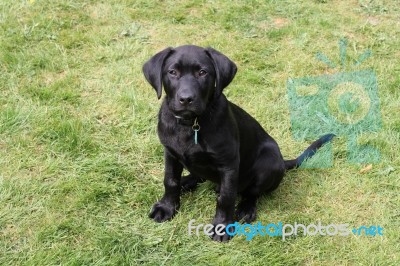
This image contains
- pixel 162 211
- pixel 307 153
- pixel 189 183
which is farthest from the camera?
pixel 307 153

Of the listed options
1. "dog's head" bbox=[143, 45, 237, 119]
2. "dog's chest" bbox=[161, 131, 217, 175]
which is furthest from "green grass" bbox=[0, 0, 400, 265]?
"dog's head" bbox=[143, 45, 237, 119]

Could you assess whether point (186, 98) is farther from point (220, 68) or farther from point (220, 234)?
point (220, 234)

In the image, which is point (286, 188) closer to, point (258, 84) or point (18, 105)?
point (258, 84)

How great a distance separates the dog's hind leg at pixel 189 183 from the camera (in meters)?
3.83

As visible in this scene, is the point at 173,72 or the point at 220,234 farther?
the point at 220,234

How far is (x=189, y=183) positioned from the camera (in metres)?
3.86

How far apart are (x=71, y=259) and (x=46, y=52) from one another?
2.93 metres

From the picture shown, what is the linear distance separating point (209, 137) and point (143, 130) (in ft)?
4.81

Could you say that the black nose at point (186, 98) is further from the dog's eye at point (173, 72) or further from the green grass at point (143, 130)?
the green grass at point (143, 130)

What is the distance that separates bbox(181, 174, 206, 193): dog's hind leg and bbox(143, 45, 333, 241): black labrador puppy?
0.15 ft

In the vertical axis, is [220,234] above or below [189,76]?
below

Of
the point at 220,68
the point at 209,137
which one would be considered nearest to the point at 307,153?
the point at 209,137

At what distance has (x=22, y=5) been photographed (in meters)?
6.07

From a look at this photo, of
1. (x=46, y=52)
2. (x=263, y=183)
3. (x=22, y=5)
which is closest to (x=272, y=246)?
(x=263, y=183)
